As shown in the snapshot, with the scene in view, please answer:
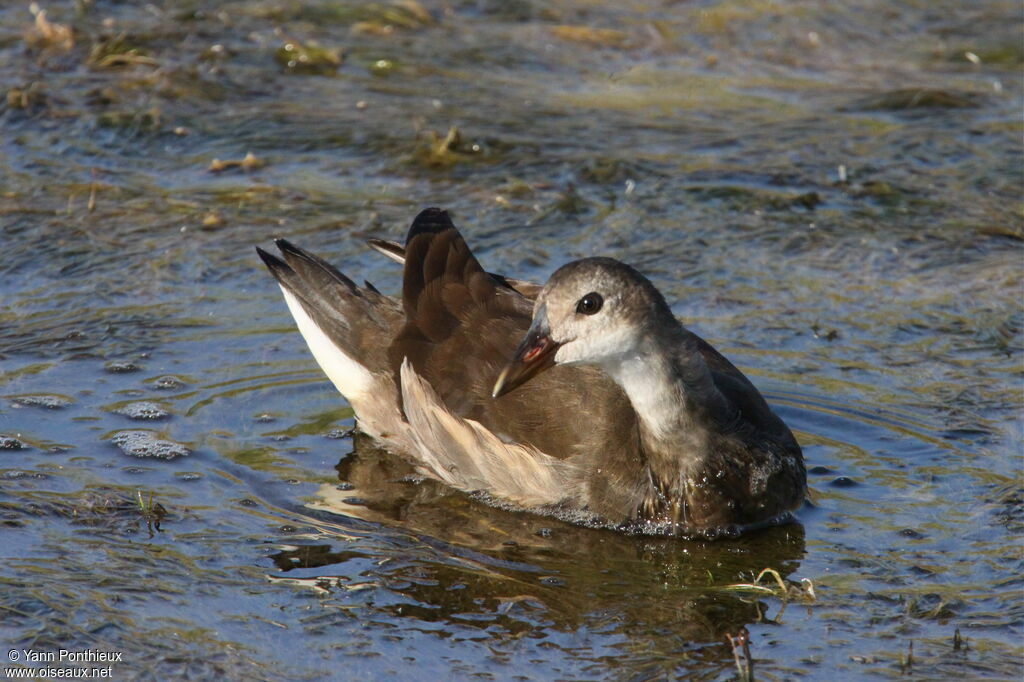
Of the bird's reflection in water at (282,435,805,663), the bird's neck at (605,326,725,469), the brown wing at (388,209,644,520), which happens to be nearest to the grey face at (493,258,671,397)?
the bird's neck at (605,326,725,469)

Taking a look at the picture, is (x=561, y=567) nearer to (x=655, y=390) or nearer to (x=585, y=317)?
(x=655, y=390)

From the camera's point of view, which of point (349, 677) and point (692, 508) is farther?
point (692, 508)

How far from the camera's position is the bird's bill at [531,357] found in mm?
6309

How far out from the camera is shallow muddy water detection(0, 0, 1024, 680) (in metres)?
5.46

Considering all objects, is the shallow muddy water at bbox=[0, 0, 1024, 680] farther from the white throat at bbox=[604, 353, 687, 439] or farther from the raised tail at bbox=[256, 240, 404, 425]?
the white throat at bbox=[604, 353, 687, 439]

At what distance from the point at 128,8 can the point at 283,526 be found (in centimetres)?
712

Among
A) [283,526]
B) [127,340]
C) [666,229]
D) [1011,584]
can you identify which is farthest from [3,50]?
[1011,584]

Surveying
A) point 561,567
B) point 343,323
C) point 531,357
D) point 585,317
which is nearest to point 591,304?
point 585,317

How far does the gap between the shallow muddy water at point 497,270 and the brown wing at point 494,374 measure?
1.15ft

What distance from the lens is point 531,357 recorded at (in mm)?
6309

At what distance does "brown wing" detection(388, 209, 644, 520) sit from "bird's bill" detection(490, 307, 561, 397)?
386 mm

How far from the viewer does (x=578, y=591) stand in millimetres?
5801

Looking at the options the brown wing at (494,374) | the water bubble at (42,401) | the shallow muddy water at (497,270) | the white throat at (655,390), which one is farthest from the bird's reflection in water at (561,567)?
the water bubble at (42,401)

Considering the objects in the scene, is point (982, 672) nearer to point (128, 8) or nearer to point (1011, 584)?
point (1011, 584)
